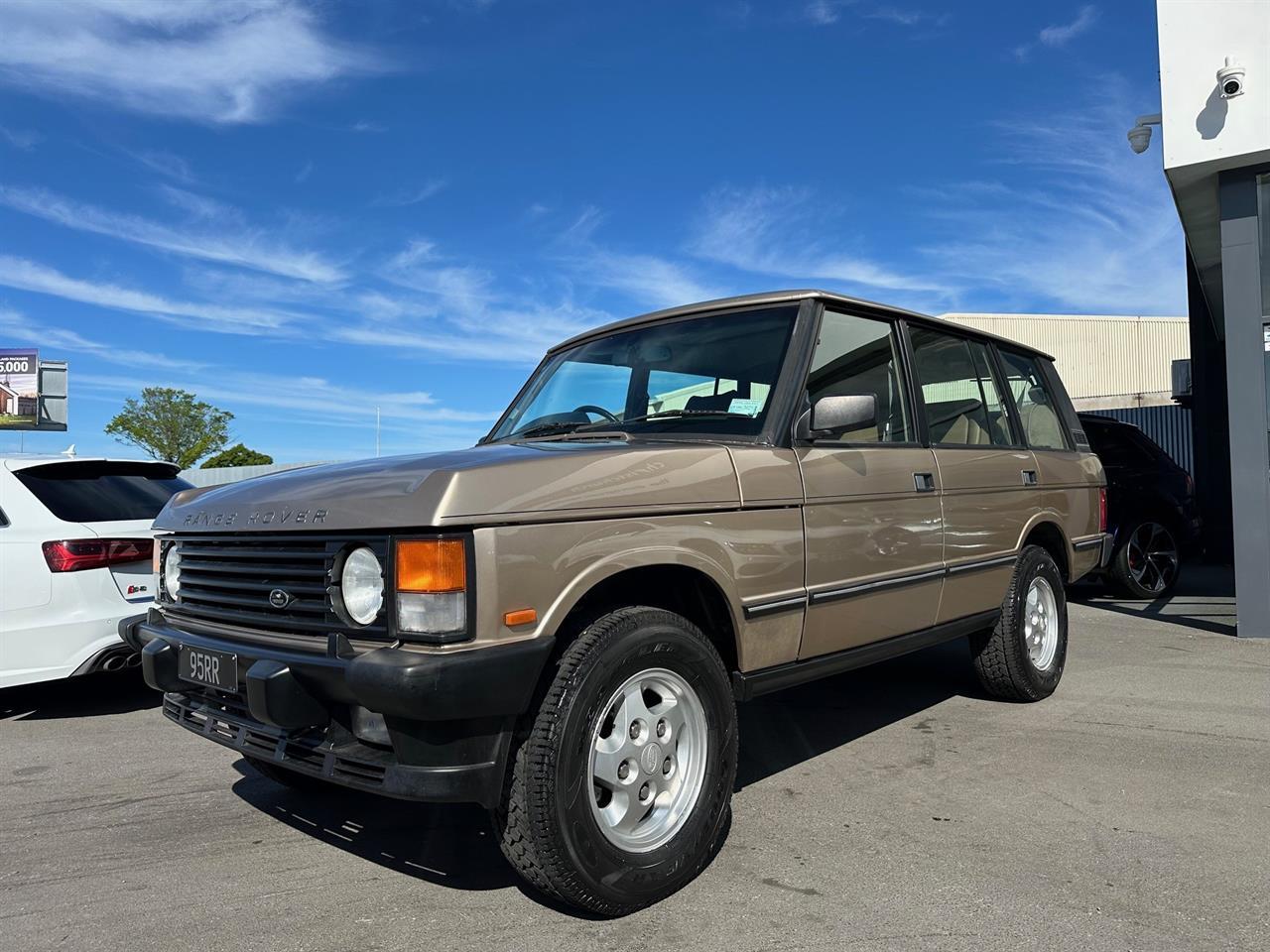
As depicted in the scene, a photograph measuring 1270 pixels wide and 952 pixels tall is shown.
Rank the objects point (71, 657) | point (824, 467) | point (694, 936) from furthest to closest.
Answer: point (71, 657), point (824, 467), point (694, 936)

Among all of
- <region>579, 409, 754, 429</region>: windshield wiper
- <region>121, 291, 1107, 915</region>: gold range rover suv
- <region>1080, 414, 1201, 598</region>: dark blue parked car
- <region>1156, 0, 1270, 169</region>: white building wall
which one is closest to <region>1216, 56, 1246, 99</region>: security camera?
<region>1156, 0, 1270, 169</region>: white building wall

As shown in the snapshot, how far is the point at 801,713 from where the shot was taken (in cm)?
493

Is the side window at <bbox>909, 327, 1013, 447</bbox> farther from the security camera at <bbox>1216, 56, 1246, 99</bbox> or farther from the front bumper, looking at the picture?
the security camera at <bbox>1216, 56, 1246, 99</bbox>

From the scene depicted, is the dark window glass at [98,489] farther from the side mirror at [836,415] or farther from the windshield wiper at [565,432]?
the side mirror at [836,415]

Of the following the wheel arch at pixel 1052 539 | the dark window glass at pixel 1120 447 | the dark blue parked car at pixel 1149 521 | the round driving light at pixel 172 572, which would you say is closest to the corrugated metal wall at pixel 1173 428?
the dark window glass at pixel 1120 447

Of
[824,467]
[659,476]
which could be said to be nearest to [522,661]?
[659,476]

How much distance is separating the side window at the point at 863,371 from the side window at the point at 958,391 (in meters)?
0.20

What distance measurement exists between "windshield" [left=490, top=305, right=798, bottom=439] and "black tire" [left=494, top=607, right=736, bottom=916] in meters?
0.98

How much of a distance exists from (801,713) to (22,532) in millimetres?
4251

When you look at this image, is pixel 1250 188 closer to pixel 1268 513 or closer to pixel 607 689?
pixel 1268 513

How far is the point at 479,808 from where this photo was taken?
11.8 feet

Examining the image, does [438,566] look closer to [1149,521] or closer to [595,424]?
[595,424]

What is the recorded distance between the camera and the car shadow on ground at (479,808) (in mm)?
3064

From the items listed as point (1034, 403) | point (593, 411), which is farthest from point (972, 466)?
point (593, 411)
